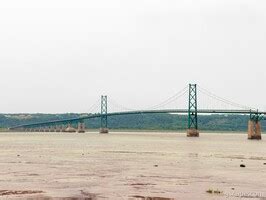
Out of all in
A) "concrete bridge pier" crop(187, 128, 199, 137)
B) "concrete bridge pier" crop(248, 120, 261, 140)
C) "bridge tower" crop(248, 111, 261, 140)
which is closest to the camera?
"bridge tower" crop(248, 111, 261, 140)

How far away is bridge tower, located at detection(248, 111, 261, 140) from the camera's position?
149750mm

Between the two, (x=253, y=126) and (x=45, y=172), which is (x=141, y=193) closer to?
(x=45, y=172)

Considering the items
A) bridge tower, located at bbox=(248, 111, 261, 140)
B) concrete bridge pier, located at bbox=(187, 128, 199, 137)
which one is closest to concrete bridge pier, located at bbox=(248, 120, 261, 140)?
bridge tower, located at bbox=(248, 111, 261, 140)

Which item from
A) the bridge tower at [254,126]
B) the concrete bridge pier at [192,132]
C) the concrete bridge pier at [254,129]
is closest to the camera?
the bridge tower at [254,126]

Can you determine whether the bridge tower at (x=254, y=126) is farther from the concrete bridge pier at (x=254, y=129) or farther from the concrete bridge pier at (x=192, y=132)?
the concrete bridge pier at (x=192, y=132)

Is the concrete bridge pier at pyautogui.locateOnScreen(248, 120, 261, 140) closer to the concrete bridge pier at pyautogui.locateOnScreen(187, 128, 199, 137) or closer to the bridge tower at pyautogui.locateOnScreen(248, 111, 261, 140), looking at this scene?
the bridge tower at pyautogui.locateOnScreen(248, 111, 261, 140)

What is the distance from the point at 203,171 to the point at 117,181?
11142 mm

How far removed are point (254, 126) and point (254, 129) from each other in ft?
6.04

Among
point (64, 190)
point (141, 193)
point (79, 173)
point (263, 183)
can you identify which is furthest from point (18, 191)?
point (263, 183)

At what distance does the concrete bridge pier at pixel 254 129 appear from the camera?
495 ft

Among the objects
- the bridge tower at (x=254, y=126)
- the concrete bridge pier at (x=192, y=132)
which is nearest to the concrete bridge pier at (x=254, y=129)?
the bridge tower at (x=254, y=126)

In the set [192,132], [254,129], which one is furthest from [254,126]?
[192,132]

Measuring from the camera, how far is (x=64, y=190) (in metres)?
30.2

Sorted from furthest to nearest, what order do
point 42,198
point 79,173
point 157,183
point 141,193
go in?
point 79,173
point 157,183
point 141,193
point 42,198
